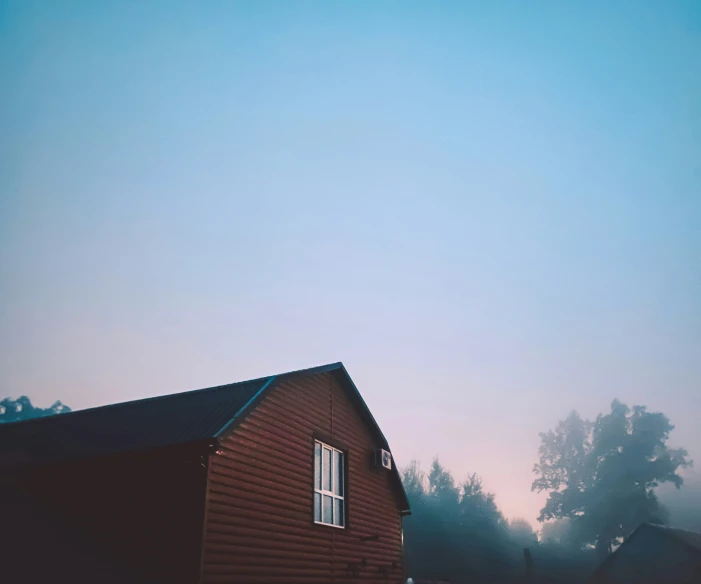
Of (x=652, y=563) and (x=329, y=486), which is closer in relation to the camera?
(x=329, y=486)

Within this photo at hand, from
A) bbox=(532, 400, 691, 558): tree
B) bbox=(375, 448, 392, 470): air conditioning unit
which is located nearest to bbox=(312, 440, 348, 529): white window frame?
bbox=(375, 448, 392, 470): air conditioning unit

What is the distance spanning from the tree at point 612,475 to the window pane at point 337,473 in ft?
185

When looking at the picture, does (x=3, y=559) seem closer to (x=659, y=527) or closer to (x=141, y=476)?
(x=141, y=476)

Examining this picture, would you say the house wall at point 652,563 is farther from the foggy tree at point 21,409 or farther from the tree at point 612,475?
the foggy tree at point 21,409

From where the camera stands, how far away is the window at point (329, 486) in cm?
1334

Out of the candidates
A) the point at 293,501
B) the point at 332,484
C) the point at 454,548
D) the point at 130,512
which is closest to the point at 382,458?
the point at 332,484

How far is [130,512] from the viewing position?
10102mm

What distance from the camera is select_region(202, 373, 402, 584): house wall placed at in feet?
32.5

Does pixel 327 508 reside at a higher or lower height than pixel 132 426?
lower

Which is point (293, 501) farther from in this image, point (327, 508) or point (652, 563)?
point (652, 563)

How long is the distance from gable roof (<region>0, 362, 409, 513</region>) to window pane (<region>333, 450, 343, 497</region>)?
6.53 feet

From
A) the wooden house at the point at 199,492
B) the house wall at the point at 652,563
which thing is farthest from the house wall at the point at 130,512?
the house wall at the point at 652,563

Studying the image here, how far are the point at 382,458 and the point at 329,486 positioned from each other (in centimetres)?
287

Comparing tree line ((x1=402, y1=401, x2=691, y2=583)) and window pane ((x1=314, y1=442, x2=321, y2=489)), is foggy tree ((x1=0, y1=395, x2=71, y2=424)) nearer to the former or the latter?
tree line ((x1=402, y1=401, x2=691, y2=583))
